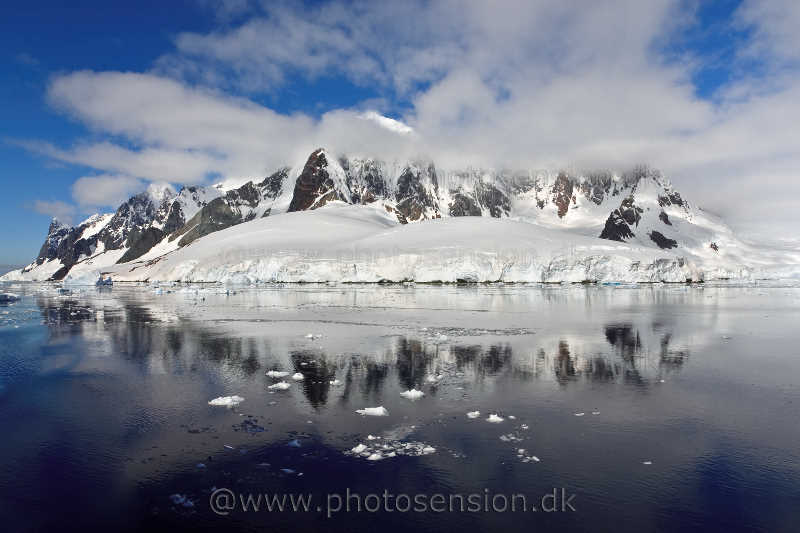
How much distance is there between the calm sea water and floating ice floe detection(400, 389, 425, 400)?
0.28 m

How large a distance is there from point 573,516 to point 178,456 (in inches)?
269

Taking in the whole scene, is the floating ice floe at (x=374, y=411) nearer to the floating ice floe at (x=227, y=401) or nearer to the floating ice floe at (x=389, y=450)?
the floating ice floe at (x=389, y=450)

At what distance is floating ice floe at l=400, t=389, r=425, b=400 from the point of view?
43.4 feet

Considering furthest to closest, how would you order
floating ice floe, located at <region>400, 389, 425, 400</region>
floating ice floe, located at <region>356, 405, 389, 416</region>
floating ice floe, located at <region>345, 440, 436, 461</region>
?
floating ice floe, located at <region>400, 389, 425, 400</region>, floating ice floe, located at <region>356, 405, 389, 416</region>, floating ice floe, located at <region>345, 440, 436, 461</region>

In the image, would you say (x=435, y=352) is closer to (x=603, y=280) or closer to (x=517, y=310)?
(x=517, y=310)

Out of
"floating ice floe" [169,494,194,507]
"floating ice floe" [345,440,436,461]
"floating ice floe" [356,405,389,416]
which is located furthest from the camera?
"floating ice floe" [356,405,389,416]

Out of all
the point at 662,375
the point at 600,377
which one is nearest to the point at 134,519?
the point at 600,377

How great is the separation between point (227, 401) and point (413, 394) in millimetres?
4643

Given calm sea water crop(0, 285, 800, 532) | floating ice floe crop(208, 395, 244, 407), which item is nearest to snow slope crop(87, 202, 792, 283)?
calm sea water crop(0, 285, 800, 532)

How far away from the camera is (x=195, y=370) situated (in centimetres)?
1672

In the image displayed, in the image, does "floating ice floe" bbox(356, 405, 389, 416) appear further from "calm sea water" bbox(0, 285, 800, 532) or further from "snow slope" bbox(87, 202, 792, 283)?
"snow slope" bbox(87, 202, 792, 283)

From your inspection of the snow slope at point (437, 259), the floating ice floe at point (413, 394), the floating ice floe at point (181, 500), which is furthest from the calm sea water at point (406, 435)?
the snow slope at point (437, 259)

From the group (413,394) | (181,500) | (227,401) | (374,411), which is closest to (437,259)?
(413,394)

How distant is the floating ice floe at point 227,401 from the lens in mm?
12625
